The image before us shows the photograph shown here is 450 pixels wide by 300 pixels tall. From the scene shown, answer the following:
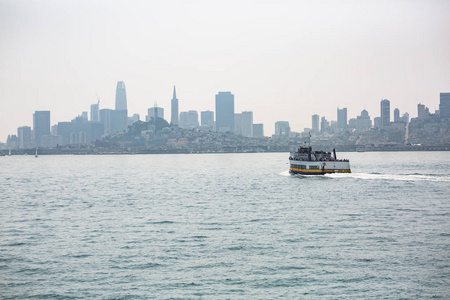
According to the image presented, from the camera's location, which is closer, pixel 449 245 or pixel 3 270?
pixel 3 270

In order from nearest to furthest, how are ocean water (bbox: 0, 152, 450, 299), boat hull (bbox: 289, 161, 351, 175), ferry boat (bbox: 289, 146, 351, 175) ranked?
ocean water (bbox: 0, 152, 450, 299), boat hull (bbox: 289, 161, 351, 175), ferry boat (bbox: 289, 146, 351, 175)

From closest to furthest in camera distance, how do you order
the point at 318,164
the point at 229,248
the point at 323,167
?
the point at 229,248
the point at 318,164
the point at 323,167

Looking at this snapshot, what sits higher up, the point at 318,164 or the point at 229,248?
the point at 318,164

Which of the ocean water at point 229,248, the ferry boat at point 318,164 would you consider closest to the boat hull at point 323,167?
the ferry boat at point 318,164

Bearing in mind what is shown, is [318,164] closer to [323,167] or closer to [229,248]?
[323,167]

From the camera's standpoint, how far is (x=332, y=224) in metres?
46.1

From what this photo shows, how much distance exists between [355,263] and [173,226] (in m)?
18.9

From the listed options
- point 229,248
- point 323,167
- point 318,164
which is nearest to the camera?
point 229,248

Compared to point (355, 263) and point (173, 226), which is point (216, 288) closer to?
point (355, 263)

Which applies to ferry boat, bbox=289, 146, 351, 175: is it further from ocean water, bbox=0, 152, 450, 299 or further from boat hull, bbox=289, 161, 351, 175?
ocean water, bbox=0, 152, 450, 299

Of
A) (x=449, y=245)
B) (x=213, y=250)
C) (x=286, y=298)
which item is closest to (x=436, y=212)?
(x=449, y=245)

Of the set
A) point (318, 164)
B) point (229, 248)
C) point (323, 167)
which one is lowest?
point (229, 248)

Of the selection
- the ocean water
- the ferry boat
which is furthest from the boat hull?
the ocean water

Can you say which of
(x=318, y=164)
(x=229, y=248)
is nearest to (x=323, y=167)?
(x=318, y=164)
